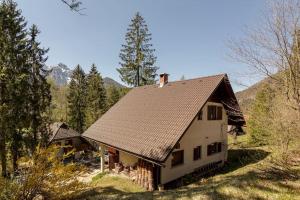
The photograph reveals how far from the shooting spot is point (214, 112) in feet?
55.1

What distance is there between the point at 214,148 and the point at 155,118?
5850 mm

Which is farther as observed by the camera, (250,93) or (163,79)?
(163,79)

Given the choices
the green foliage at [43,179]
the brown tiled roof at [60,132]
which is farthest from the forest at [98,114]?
the brown tiled roof at [60,132]

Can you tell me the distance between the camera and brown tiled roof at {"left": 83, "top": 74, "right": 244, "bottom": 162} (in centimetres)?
1237

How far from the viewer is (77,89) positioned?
1599 inches

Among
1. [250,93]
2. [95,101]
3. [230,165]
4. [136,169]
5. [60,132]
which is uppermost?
[95,101]

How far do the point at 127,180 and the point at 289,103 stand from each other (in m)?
11.1

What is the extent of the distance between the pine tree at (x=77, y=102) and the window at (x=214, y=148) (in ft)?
92.6

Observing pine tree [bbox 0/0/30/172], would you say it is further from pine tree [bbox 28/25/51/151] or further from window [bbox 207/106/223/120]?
window [bbox 207/106/223/120]

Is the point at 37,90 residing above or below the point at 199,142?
above

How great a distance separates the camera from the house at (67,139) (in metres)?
28.1

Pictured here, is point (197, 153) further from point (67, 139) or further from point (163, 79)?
point (67, 139)

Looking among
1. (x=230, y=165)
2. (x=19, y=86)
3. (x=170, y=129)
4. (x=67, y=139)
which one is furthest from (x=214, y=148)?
(x=67, y=139)

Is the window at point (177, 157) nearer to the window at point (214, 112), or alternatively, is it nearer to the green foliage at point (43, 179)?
the window at point (214, 112)
